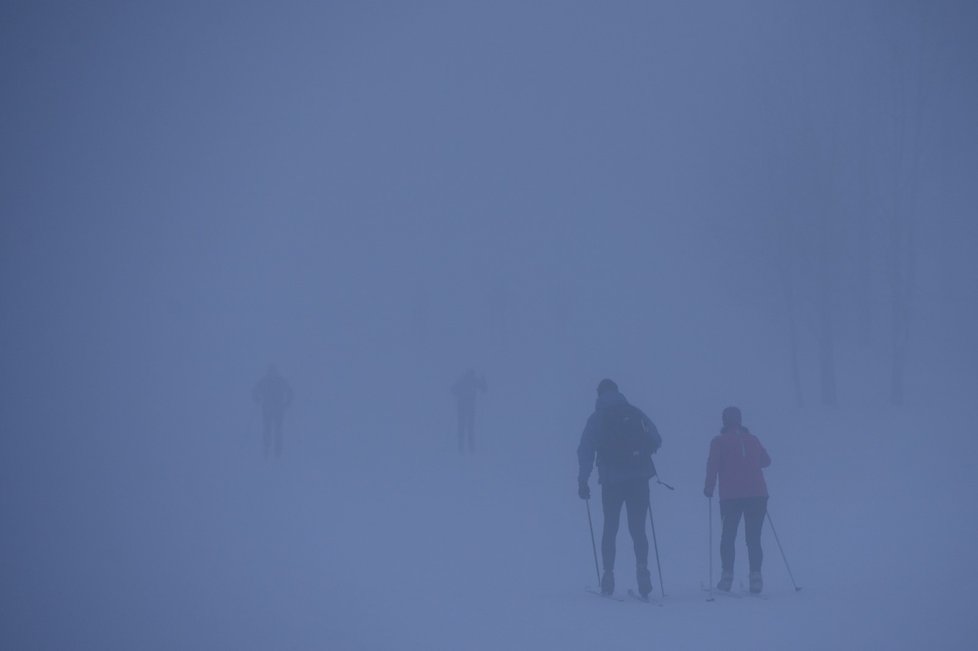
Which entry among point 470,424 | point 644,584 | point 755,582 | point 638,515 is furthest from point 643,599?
point 470,424

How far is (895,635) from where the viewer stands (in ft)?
16.8

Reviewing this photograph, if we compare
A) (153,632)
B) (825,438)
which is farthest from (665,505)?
(153,632)

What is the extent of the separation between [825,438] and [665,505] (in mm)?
7063

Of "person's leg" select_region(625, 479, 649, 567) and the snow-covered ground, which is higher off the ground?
"person's leg" select_region(625, 479, 649, 567)

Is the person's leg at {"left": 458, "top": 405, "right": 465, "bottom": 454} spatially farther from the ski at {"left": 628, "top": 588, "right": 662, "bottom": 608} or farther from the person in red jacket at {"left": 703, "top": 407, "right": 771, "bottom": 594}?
the person in red jacket at {"left": 703, "top": 407, "right": 771, "bottom": 594}

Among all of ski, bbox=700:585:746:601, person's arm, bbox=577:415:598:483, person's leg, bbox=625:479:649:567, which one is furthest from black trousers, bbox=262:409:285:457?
ski, bbox=700:585:746:601

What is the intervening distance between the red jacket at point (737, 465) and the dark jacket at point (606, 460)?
1.93 ft

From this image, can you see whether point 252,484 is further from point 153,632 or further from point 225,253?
point 225,253

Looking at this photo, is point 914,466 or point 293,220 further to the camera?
point 293,220

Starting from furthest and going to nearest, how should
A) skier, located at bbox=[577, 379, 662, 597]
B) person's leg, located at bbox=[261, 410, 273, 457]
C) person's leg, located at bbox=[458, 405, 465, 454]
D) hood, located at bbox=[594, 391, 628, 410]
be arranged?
person's leg, located at bbox=[458, 405, 465, 454] < person's leg, located at bbox=[261, 410, 273, 457] < hood, located at bbox=[594, 391, 628, 410] < skier, located at bbox=[577, 379, 662, 597]

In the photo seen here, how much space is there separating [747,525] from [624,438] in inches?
58.4

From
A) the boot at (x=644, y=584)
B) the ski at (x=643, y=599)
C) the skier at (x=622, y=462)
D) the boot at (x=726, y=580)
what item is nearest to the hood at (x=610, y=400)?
the skier at (x=622, y=462)

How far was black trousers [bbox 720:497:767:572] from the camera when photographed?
21.4 feet

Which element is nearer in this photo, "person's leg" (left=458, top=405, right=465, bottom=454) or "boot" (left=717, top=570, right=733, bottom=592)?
"boot" (left=717, top=570, right=733, bottom=592)
